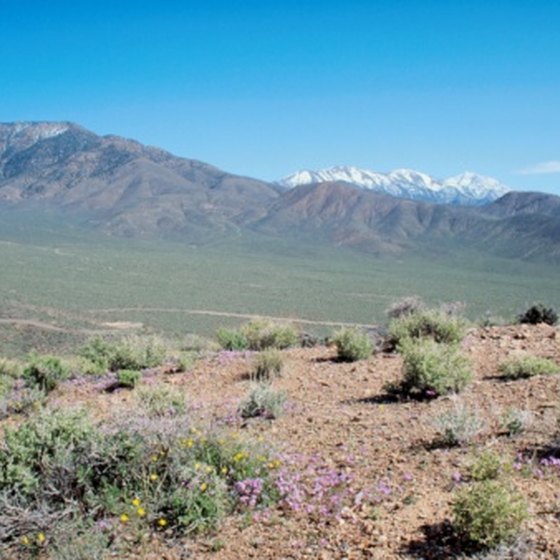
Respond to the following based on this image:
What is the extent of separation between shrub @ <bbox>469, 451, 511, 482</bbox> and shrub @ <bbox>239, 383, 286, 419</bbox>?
9.80ft

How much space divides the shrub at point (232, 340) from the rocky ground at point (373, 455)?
3711 mm

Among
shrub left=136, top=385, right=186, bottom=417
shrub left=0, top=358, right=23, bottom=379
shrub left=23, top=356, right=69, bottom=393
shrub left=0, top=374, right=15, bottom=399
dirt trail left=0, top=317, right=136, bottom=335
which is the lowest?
dirt trail left=0, top=317, right=136, bottom=335

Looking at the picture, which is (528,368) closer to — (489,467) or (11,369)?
Result: (489,467)

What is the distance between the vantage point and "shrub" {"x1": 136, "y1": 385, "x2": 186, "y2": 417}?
7255mm

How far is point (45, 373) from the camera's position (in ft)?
36.0

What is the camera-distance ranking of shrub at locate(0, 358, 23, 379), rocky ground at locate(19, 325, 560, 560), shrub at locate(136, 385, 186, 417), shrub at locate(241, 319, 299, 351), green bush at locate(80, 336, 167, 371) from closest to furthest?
rocky ground at locate(19, 325, 560, 560)
shrub at locate(136, 385, 186, 417)
green bush at locate(80, 336, 167, 371)
shrub at locate(0, 358, 23, 379)
shrub at locate(241, 319, 299, 351)

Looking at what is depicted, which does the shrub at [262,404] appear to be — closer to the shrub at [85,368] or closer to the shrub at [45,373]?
the shrub at [45,373]

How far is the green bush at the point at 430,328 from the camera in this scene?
1135 cm

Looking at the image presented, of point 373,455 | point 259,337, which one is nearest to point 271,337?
point 259,337

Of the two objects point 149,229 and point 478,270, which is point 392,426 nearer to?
point 478,270

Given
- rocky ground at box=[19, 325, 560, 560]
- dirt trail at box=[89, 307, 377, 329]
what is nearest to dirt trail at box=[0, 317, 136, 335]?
dirt trail at box=[89, 307, 377, 329]

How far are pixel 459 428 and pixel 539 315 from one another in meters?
9.67

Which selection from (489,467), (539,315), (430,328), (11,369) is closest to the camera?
(489,467)

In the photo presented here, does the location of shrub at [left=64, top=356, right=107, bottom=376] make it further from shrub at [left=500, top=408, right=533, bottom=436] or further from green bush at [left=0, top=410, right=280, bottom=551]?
shrub at [left=500, top=408, right=533, bottom=436]
